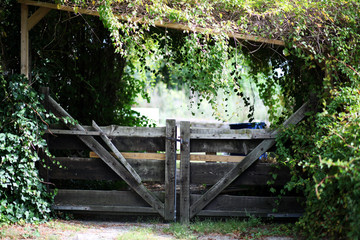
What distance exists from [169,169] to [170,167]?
38 mm

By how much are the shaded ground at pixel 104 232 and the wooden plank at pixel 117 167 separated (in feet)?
1.19

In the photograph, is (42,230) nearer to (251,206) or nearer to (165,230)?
(165,230)

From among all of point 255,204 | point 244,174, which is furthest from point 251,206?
point 244,174

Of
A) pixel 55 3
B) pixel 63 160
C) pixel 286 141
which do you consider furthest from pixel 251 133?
pixel 55 3

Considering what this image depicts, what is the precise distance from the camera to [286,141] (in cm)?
637

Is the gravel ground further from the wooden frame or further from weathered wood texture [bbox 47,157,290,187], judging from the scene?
weathered wood texture [bbox 47,157,290,187]

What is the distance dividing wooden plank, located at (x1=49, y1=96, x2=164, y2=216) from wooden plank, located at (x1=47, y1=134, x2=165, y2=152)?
0.19m

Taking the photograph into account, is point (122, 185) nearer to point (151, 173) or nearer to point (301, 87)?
point (151, 173)

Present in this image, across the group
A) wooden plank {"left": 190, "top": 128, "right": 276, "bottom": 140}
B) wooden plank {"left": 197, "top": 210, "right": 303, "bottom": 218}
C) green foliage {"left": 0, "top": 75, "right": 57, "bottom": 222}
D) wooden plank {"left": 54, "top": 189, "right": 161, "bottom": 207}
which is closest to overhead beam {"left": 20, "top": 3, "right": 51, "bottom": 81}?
green foliage {"left": 0, "top": 75, "right": 57, "bottom": 222}

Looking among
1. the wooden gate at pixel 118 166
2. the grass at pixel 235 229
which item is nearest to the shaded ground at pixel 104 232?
the grass at pixel 235 229

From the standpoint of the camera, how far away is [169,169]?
20.9 ft

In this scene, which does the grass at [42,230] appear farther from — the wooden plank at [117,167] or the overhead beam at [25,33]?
the overhead beam at [25,33]

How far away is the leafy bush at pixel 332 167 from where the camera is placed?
4117 mm

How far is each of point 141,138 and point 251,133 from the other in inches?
70.3
